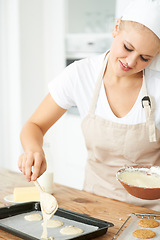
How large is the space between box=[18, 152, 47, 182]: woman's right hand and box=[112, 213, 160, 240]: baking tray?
15.0 inches

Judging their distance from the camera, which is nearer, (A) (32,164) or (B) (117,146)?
(A) (32,164)

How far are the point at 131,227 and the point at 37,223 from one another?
350mm

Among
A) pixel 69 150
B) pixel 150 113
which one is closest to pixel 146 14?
pixel 150 113

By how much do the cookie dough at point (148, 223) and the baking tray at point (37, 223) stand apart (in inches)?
4.5

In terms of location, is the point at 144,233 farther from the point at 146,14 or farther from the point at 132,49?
the point at 146,14

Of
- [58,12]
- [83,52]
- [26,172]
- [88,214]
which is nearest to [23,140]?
[26,172]

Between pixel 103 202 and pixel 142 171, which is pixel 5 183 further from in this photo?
pixel 142 171

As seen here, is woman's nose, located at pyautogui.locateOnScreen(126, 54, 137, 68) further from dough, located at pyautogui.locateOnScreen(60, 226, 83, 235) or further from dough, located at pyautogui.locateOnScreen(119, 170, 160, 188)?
dough, located at pyautogui.locateOnScreen(60, 226, 83, 235)

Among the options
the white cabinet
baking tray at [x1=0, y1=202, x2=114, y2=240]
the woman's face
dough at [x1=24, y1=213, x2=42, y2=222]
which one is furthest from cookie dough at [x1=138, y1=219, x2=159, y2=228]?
the white cabinet

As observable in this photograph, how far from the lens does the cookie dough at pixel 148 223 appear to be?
1.29m

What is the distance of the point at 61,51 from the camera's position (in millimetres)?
3662

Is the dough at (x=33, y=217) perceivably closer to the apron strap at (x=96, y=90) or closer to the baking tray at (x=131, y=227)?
the baking tray at (x=131, y=227)

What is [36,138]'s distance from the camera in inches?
65.7

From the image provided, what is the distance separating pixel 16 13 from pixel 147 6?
2.30m
